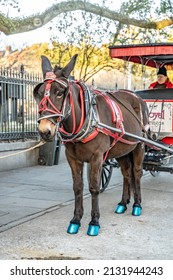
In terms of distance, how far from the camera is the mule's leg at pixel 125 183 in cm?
617

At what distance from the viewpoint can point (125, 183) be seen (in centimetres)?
632

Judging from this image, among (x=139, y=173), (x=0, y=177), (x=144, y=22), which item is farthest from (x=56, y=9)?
(x=139, y=173)

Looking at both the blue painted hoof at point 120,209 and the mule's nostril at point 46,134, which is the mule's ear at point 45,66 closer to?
the mule's nostril at point 46,134

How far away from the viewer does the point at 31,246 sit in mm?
4660

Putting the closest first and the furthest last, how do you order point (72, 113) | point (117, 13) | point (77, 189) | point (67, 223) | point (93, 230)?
point (72, 113)
point (93, 230)
point (77, 189)
point (67, 223)
point (117, 13)

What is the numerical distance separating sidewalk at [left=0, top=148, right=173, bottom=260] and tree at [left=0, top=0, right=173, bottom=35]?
9.47 meters

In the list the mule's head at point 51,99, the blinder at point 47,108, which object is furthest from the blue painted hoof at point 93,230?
the blinder at point 47,108

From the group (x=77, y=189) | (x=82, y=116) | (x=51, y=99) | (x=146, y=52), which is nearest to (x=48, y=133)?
(x=51, y=99)

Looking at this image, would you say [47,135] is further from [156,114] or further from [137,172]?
[156,114]

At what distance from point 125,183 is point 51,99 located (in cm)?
241

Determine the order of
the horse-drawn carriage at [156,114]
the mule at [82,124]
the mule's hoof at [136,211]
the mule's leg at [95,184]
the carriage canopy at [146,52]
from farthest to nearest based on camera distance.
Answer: the horse-drawn carriage at [156,114], the carriage canopy at [146,52], the mule's hoof at [136,211], the mule's leg at [95,184], the mule at [82,124]

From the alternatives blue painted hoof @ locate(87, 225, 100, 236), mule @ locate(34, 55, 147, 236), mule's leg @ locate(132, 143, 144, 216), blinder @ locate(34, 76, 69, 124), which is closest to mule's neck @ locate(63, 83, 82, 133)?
mule @ locate(34, 55, 147, 236)

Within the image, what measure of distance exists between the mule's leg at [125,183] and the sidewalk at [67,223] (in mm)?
101

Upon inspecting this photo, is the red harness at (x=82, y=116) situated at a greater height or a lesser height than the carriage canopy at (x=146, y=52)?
lesser
